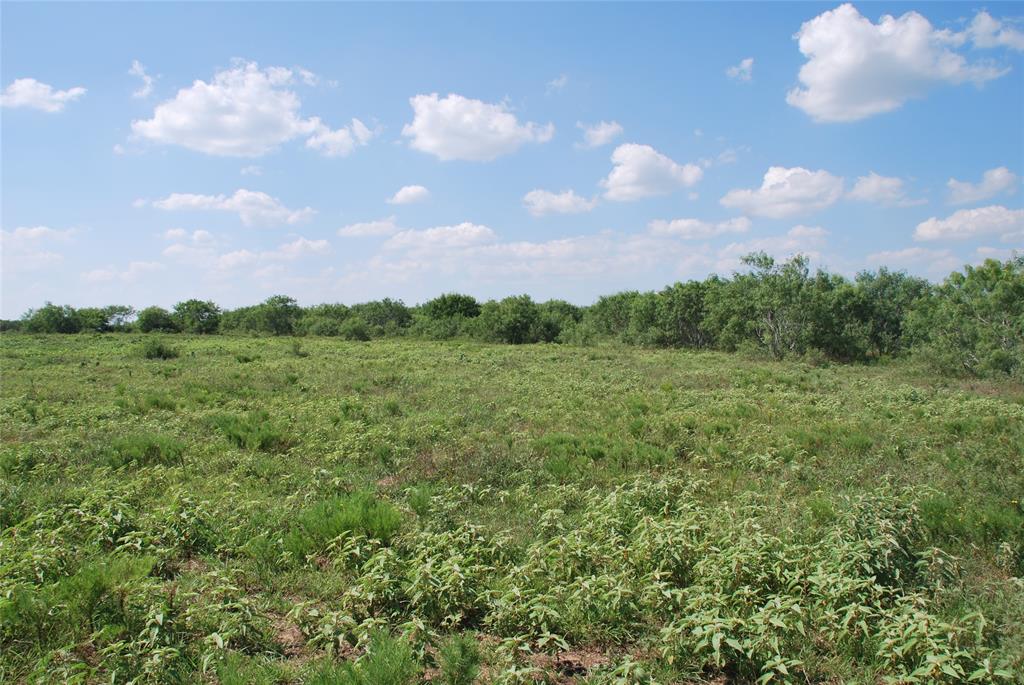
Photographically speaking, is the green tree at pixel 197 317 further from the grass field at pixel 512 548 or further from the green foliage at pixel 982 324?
the green foliage at pixel 982 324

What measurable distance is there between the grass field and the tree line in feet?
53.9

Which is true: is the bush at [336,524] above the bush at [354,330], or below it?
below

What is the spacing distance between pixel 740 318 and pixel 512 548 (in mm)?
34961

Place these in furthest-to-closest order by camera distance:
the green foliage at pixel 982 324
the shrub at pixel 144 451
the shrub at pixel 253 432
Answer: the green foliage at pixel 982 324
the shrub at pixel 253 432
the shrub at pixel 144 451

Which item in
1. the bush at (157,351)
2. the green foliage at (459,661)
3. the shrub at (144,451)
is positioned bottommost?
the green foliage at (459,661)

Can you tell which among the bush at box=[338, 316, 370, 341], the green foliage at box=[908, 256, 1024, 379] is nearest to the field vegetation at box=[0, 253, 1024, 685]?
the green foliage at box=[908, 256, 1024, 379]

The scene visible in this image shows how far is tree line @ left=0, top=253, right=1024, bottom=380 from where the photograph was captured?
82.7ft

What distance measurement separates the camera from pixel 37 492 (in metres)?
7.43

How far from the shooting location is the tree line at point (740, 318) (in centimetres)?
2522

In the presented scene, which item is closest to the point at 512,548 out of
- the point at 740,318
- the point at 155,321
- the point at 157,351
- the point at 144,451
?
the point at 144,451

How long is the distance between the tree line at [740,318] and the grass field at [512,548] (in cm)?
1644

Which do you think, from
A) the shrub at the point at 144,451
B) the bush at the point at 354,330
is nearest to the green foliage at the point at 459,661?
the shrub at the point at 144,451

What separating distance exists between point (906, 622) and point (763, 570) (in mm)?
1089

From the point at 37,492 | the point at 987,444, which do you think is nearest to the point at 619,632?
the point at 37,492
